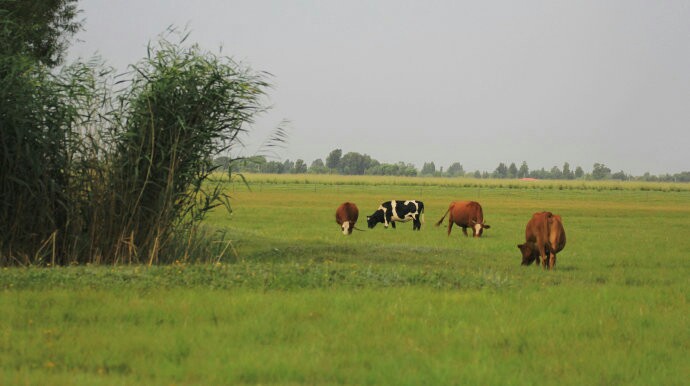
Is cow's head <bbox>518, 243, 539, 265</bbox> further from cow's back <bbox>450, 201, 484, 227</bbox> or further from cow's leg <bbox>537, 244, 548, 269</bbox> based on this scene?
cow's back <bbox>450, 201, 484, 227</bbox>

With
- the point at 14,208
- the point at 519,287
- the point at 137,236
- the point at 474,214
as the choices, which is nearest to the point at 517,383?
the point at 519,287

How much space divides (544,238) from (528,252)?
704mm

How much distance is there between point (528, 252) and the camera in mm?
18719

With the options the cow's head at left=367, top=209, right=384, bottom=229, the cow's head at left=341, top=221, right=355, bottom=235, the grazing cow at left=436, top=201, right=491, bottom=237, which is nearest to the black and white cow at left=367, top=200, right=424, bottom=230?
the cow's head at left=367, top=209, right=384, bottom=229

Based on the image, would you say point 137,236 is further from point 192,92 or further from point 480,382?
point 480,382

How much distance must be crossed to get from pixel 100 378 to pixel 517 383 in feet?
12.3

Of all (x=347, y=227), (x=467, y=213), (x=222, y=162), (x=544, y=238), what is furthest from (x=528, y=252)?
(x=347, y=227)

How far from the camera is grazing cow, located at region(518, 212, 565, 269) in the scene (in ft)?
59.0

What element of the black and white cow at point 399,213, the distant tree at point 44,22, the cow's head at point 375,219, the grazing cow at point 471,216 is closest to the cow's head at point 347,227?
the black and white cow at point 399,213

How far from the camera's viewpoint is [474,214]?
28828mm

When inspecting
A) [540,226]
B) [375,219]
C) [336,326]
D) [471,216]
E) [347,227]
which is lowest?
[347,227]

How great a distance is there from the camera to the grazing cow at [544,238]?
18.0m

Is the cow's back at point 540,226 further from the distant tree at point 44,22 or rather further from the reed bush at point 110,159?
the distant tree at point 44,22

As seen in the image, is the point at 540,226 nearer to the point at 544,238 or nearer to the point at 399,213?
the point at 544,238
